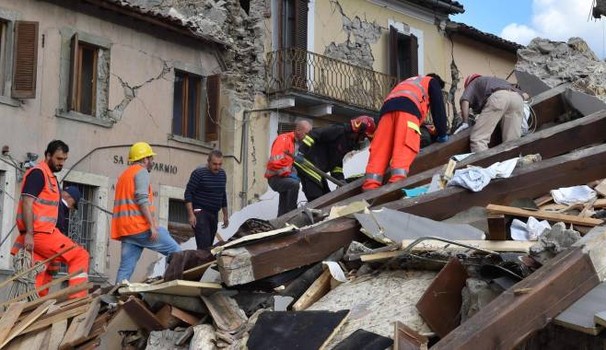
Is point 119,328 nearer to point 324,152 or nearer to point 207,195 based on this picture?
point 324,152

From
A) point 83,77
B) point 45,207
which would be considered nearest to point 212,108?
point 83,77

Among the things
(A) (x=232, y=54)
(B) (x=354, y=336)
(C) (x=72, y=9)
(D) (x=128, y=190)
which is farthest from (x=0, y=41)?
(B) (x=354, y=336)

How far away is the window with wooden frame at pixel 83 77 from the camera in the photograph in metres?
19.0

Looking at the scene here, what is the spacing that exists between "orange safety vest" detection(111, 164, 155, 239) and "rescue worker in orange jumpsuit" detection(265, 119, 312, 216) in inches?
76.0

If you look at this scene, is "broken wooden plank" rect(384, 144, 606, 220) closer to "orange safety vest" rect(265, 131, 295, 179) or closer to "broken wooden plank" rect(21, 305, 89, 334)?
"broken wooden plank" rect(21, 305, 89, 334)

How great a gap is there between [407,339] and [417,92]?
4.52 meters

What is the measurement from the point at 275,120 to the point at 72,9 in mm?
5828

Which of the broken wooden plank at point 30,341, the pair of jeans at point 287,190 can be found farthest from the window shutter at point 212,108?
the broken wooden plank at point 30,341

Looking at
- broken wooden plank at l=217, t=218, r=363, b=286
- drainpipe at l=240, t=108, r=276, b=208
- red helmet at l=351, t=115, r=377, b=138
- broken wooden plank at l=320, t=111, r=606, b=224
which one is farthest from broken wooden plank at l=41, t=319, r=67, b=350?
drainpipe at l=240, t=108, r=276, b=208

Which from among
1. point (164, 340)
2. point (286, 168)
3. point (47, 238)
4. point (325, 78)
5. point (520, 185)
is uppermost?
point (325, 78)

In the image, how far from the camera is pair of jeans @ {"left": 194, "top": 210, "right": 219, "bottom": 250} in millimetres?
11383

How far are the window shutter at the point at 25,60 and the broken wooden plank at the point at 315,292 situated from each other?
1308cm

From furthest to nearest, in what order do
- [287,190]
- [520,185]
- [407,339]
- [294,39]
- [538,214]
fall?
1. [294,39]
2. [287,190]
3. [520,185]
4. [538,214]
5. [407,339]

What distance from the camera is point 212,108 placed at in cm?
2198
